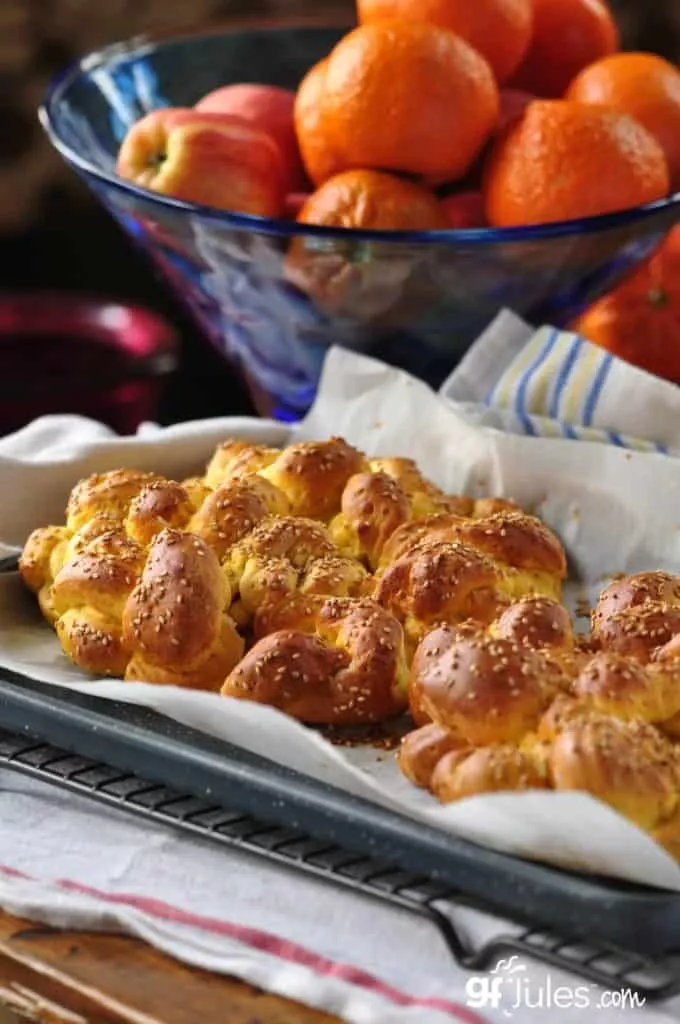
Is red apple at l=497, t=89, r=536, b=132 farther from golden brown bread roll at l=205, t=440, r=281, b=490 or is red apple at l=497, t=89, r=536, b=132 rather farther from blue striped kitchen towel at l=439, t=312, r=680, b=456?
golden brown bread roll at l=205, t=440, r=281, b=490

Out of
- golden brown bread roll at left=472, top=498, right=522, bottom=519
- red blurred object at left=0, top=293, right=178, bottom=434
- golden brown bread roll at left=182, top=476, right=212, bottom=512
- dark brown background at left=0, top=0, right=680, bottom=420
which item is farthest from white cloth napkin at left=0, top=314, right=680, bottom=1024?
dark brown background at left=0, top=0, right=680, bottom=420

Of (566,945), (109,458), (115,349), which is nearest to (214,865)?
(566,945)

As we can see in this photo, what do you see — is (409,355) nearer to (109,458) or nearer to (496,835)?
(109,458)

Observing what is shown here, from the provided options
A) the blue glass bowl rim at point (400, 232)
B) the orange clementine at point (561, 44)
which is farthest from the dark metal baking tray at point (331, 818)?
the orange clementine at point (561, 44)

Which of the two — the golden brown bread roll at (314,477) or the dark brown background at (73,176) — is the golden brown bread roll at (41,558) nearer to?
the golden brown bread roll at (314,477)

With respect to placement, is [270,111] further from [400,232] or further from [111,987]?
[111,987]

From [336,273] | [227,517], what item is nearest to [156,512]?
[227,517]
